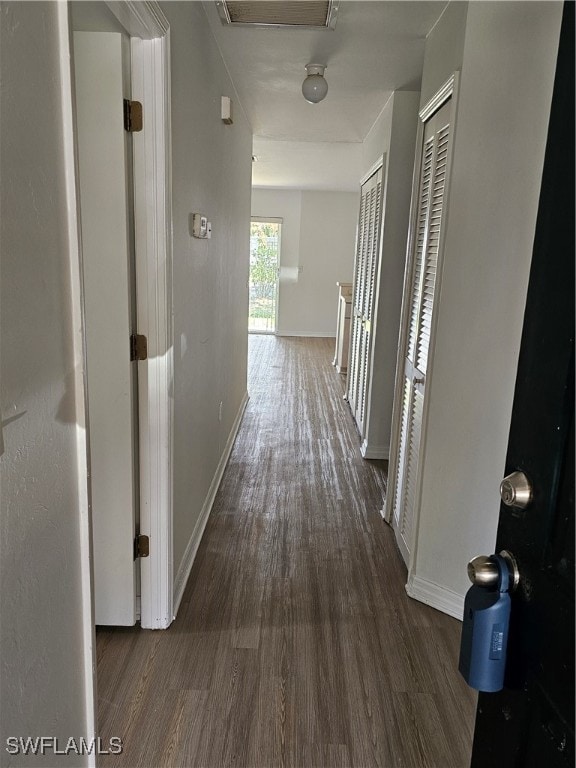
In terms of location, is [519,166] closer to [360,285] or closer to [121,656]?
[121,656]

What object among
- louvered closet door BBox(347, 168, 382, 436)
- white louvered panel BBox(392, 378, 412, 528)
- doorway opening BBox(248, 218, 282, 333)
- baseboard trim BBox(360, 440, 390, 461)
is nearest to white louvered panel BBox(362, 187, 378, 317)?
louvered closet door BBox(347, 168, 382, 436)

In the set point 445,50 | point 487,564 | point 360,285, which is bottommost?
point 487,564

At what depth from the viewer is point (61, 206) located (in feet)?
3.29

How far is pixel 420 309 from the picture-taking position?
99.2 inches

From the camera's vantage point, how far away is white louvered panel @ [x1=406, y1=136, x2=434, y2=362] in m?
2.51

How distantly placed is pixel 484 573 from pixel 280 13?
2364 mm

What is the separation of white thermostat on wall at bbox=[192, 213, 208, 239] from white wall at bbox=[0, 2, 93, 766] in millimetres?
1242

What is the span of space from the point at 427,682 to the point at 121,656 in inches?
42.1

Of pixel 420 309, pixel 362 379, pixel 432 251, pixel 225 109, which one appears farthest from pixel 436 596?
pixel 225 109

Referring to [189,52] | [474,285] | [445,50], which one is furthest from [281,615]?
[445,50]

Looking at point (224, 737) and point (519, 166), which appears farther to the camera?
point (519, 166)

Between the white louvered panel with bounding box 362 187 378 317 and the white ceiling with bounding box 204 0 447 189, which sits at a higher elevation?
the white ceiling with bounding box 204 0 447 189

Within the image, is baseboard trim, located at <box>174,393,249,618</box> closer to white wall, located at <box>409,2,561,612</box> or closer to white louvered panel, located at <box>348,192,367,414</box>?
white wall, located at <box>409,2,561,612</box>

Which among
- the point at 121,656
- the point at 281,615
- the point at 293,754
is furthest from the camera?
the point at 281,615
